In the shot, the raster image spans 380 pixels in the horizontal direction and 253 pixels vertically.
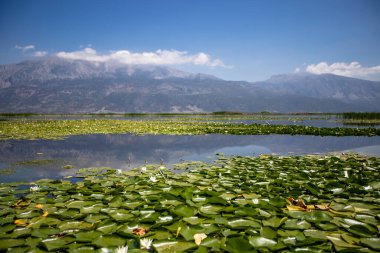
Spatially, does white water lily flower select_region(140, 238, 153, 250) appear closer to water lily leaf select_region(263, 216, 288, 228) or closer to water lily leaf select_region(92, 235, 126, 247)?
water lily leaf select_region(92, 235, 126, 247)

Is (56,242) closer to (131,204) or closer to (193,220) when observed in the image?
(131,204)

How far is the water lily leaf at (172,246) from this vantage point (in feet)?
8.84

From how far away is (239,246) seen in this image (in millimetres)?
2629

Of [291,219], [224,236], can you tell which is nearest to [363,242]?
[291,219]

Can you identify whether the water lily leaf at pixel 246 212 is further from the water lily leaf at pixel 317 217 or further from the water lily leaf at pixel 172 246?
the water lily leaf at pixel 172 246

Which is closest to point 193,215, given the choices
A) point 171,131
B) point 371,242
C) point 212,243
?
point 212,243

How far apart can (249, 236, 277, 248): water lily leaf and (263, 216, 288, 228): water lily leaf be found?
0.39 m

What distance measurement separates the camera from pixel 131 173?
6.14 meters

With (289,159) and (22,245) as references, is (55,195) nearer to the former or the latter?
(22,245)

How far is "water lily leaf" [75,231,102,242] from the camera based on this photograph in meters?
2.86

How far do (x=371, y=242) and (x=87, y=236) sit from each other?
117 inches

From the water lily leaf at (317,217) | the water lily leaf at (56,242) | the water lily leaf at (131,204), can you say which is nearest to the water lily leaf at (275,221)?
the water lily leaf at (317,217)

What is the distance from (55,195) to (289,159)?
6419 mm

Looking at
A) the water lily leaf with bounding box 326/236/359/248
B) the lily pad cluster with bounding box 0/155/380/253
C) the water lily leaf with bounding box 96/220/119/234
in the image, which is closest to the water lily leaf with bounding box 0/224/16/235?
the lily pad cluster with bounding box 0/155/380/253
